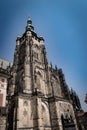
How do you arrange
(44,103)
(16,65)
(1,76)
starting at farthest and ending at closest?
(16,65) → (44,103) → (1,76)

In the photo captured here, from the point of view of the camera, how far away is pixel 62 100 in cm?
2922

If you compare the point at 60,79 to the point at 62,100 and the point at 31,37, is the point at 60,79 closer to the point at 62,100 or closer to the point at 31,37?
the point at 62,100

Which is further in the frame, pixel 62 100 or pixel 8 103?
pixel 62 100

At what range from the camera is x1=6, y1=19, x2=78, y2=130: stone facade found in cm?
2400

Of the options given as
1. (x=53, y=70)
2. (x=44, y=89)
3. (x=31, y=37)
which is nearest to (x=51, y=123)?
(x=44, y=89)

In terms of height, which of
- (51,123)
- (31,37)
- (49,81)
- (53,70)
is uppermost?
(31,37)

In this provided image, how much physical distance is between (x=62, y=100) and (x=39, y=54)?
56.5 ft

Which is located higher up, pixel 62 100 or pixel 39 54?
pixel 39 54

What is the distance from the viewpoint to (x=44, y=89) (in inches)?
1273

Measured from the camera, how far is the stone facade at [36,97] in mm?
24000

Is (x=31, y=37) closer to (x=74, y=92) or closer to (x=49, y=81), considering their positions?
(x=49, y=81)

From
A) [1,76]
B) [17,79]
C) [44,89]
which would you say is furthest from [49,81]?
[1,76]

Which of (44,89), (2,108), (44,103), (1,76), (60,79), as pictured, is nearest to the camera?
(2,108)

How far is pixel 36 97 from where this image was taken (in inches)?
1029
